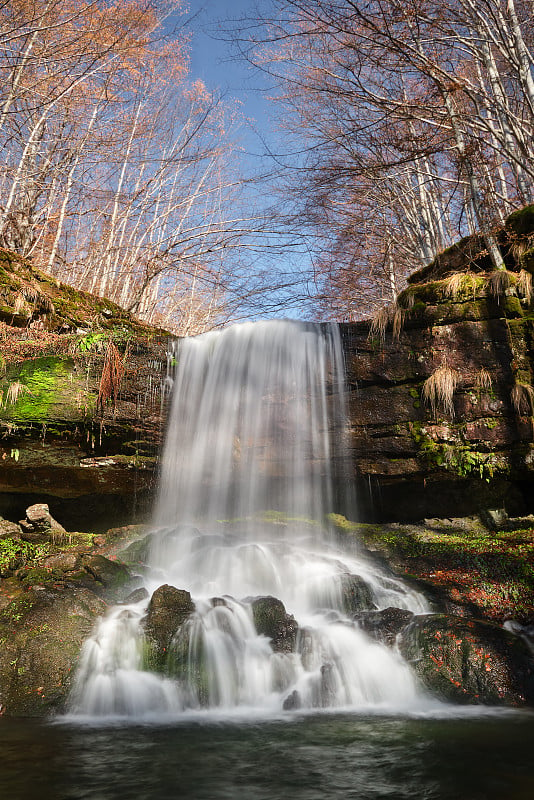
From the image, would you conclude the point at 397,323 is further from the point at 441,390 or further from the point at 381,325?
the point at 441,390

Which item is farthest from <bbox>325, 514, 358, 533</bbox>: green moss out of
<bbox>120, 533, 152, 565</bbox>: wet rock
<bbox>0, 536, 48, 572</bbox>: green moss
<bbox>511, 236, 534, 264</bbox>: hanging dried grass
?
<bbox>511, 236, 534, 264</bbox>: hanging dried grass

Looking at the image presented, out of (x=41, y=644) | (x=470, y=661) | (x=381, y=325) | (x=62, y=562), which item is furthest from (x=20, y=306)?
(x=470, y=661)

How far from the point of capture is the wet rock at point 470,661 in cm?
406

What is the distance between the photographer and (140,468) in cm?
771

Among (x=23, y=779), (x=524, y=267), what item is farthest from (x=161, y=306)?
(x=23, y=779)

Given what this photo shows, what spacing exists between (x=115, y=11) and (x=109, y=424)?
7.67 metres

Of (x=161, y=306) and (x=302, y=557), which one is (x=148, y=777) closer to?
(x=302, y=557)

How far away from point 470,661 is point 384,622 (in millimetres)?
874

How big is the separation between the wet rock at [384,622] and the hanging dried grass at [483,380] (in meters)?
3.71

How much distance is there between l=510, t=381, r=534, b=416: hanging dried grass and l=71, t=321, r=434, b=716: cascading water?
2558mm

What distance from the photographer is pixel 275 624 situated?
4840 millimetres

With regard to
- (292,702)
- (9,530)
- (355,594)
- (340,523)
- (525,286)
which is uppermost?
(525,286)

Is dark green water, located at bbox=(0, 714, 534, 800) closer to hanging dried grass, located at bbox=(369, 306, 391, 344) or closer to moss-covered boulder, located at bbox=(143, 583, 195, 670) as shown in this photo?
moss-covered boulder, located at bbox=(143, 583, 195, 670)

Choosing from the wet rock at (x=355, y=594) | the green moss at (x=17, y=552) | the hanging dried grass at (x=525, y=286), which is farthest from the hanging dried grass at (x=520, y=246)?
the green moss at (x=17, y=552)
